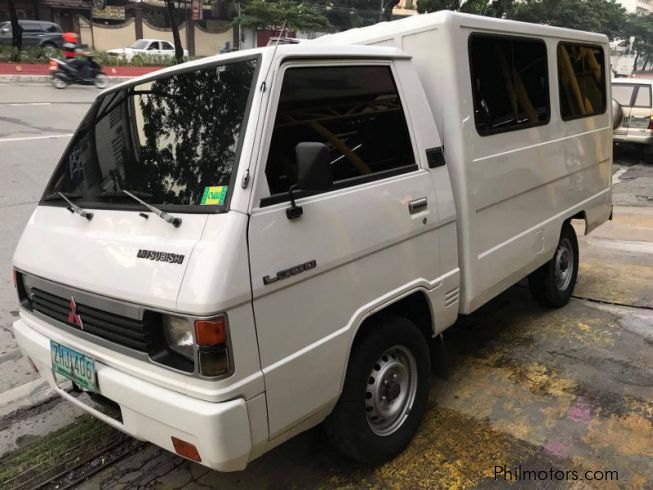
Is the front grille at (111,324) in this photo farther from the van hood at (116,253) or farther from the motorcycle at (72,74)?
the motorcycle at (72,74)

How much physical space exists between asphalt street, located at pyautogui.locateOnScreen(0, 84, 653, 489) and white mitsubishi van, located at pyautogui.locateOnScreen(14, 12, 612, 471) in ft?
0.99

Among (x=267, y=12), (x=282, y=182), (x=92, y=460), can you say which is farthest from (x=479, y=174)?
(x=267, y=12)

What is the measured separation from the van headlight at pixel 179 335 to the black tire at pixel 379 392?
2.74 feet

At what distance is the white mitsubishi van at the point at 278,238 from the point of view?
6.91 ft

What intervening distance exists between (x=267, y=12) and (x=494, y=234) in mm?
35670

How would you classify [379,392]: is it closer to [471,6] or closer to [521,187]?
[521,187]

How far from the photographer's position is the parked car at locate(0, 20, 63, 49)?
86.9 ft

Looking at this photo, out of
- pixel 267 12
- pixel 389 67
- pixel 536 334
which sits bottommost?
pixel 536 334

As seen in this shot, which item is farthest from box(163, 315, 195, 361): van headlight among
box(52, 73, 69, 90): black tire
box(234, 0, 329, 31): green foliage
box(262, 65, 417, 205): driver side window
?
box(234, 0, 329, 31): green foliage

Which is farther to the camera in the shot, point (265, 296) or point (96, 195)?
point (96, 195)

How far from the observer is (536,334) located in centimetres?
446

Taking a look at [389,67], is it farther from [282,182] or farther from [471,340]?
[471,340]

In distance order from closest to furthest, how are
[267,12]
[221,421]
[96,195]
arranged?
1. [221,421]
2. [96,195]
3. [267,12]

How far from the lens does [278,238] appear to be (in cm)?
221
